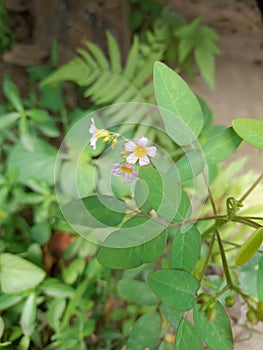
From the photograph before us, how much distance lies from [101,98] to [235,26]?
0.70 metres

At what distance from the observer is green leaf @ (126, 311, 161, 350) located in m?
0.89

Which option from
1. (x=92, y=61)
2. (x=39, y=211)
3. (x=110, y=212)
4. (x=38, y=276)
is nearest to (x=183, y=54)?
(x=92, y=61)

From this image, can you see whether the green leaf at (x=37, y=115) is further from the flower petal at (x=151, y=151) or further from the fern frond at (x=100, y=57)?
the flower petal at (x=151, y=151)

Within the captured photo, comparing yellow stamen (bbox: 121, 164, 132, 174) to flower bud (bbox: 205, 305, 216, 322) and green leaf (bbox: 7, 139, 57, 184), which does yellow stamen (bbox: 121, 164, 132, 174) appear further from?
green leaf (bbox: 7, 139, 57, 184)

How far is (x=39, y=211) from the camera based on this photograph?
1.26 meters

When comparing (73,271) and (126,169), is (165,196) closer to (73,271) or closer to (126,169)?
Answer: (126,169)

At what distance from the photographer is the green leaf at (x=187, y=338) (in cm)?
69

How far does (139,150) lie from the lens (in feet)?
2.22

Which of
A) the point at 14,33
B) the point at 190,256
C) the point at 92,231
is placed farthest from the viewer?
the point at 14,33

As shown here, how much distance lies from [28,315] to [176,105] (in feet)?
1.88

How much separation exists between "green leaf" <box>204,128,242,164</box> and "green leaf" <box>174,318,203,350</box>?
0.23 metres

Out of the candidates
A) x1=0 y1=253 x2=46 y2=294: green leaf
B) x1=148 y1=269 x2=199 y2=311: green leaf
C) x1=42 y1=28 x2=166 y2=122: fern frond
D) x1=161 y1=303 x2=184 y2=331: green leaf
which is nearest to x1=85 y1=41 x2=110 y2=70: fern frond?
x1=42 y1=28 x2=166 y2=122: fern frond

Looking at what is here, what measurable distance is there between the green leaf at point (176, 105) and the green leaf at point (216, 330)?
23 cm

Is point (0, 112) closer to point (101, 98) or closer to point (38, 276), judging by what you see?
point (101, 98)
